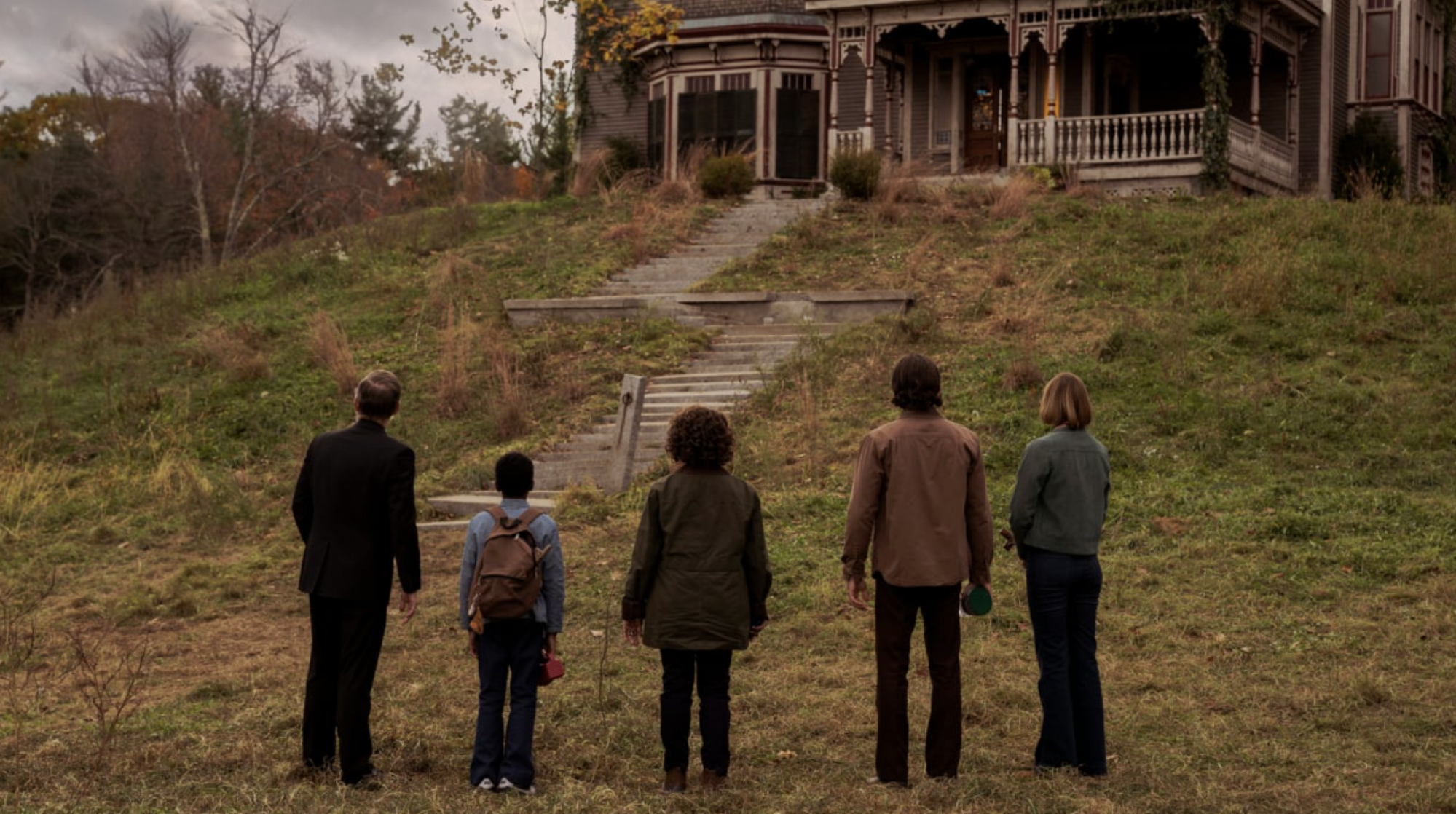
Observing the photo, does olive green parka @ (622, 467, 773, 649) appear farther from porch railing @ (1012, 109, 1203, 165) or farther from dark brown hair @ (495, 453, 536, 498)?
porch railing @ (1012, 109, 1203, 165)

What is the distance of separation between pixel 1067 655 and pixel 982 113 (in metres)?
23.1

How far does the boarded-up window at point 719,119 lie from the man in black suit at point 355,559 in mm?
23095

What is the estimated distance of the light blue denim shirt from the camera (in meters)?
6.24

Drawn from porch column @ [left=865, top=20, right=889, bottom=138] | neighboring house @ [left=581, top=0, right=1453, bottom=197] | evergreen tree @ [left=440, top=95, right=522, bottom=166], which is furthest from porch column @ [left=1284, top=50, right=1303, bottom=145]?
evergreen tree @ [left=440, top=95, right=522, bottom=166]

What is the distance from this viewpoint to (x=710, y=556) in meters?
6.14

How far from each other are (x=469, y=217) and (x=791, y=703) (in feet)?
60.7

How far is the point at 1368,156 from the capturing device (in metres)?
27.5

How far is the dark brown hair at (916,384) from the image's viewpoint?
20.6 feet

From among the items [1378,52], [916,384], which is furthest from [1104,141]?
[916,384]

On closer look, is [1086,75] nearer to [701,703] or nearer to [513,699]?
[701,703]

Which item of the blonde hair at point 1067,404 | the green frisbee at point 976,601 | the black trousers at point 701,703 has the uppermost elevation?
the blonde hair at point 1067,404

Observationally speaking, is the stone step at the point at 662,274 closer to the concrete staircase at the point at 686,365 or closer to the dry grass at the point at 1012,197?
the concrete staircase at the point at 686,365

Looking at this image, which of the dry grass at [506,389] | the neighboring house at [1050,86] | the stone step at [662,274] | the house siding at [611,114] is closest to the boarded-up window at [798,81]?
the neighboring house at [1050,86]

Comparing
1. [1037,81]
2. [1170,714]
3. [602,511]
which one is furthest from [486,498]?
[1037,81]
